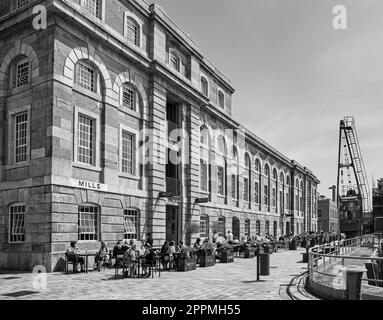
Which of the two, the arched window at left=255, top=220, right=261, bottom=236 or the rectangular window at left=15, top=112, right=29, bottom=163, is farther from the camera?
the arched window at left=255, top=220, right=261, bottom=236

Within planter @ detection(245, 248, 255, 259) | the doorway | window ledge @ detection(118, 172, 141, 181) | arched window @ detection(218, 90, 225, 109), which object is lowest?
planter @ detection(245, 248, 255, 259)

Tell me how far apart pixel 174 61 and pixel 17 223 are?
15.7 metres

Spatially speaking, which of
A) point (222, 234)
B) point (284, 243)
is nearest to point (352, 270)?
point (222, 234)

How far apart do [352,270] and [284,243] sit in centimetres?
2912

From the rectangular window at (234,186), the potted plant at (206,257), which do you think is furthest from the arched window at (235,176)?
the potted plant at (206,257)

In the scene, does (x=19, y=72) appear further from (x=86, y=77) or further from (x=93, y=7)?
(x=93, y=7)

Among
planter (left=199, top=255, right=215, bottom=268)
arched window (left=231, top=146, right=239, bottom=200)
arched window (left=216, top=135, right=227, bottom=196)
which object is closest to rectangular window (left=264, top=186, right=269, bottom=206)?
arched window (left=231, top=146, right=239, bottom=200)

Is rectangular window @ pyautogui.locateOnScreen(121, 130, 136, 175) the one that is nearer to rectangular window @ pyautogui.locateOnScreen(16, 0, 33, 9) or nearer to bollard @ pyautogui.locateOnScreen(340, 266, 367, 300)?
rectangular window @ pyautogui.locateOnScreen(16, 0, 33, 9)

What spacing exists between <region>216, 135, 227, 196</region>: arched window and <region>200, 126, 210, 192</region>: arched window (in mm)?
2704

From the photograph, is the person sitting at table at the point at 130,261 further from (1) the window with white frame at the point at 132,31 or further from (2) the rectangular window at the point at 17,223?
(1) the window with white frame at the point at 132,31

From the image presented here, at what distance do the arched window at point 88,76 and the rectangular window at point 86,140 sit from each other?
158cm

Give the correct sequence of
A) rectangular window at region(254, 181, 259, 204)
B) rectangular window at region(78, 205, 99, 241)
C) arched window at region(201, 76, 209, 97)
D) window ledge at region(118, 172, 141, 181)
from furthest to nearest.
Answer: rectangular window at region(254, 181, 259, 204) → arched window at region(201, 76, 209, 97) → window ledge at region(118, 172, 141, 181) → rectangular window at region(78, 205, 99, 241)

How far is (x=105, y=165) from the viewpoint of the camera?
2145 cm

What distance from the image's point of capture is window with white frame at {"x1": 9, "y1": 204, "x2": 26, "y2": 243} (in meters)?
19.3
